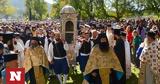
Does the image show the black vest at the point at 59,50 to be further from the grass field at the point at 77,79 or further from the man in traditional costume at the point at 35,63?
the man in traditional costume at the point at 35,63

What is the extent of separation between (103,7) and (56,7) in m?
19.4

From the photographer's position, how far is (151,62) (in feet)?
38.1

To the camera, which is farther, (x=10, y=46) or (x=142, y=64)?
(x=10, y=46)

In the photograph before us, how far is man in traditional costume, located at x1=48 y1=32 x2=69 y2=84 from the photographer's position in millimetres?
15578

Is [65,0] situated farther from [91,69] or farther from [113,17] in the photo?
[91,69]

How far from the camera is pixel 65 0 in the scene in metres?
89.6

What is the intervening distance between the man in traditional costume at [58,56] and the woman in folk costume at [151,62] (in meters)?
4.30

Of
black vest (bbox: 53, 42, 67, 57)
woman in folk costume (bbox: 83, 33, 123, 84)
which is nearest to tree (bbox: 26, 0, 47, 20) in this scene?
black vest (bbox: 53, 42, 67, 57)

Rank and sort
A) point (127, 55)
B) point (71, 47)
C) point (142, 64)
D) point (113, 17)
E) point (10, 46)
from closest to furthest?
point (142, 64), point (10, 46), point (127, 55), point (71, 47), point (113, 17)

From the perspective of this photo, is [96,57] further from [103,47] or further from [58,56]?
[58,56]

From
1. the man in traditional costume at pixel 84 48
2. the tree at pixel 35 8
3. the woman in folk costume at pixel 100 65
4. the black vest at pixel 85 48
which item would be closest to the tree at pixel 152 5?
the man in traditional costume at pixel 84 48

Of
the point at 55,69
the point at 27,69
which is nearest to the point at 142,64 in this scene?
the point at 27,69

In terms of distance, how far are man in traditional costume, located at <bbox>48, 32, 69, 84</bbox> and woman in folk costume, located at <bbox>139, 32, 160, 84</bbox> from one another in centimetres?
430

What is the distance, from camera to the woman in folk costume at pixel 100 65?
11977 millimetres
